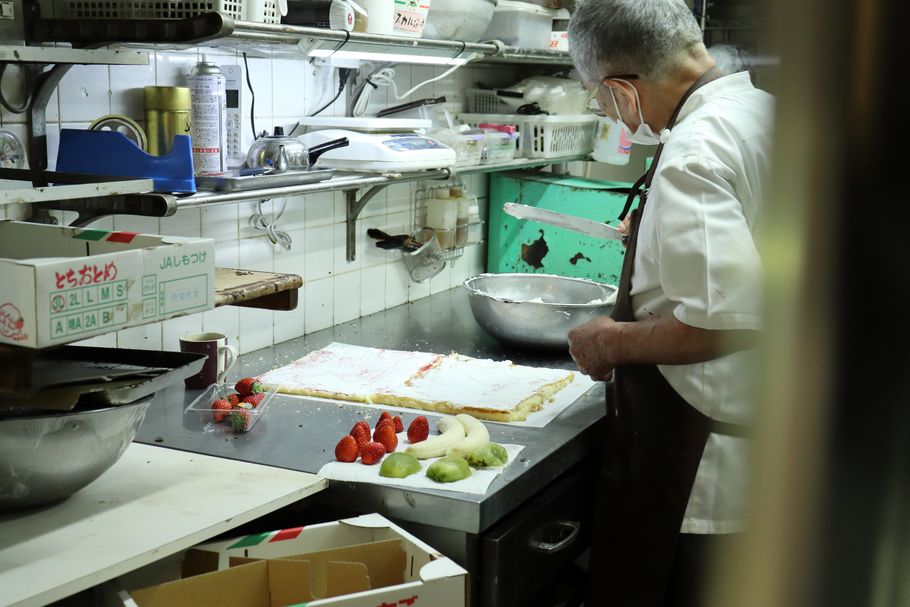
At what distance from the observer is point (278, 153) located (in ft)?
7.63

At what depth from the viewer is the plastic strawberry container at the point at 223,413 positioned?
1.96m

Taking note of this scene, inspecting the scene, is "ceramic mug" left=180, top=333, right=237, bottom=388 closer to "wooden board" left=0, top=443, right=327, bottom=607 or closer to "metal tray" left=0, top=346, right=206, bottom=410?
"wooden board" left=0, top=443, right=327, bottom=607

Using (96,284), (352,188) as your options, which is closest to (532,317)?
(352,188)

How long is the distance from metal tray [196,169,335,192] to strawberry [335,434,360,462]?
0.60 meters

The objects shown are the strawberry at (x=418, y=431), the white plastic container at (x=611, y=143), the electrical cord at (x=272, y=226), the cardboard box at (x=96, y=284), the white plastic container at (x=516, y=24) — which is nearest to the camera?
the cardboard box at (x=96, y=284)

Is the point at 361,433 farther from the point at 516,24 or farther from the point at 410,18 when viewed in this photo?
the point at 516,24

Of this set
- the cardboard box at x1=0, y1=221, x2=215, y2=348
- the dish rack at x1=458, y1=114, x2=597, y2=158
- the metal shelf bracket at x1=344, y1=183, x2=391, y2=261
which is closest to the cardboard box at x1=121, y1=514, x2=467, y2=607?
the cardboard box at x1=0, y1=221, x2=215, y2=348

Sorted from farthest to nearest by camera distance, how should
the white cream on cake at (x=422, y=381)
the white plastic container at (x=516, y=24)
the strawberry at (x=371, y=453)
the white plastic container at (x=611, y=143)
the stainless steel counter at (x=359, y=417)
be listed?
the white plastic container at (x=611, y=143) → the white plastic container at (x=516, y=24) → the white cream on cake at (x=422, y=381) → the strawberry at (x=371, y=453) → the stainless steel counter at (x=359, y=417)

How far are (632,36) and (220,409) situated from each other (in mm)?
1132

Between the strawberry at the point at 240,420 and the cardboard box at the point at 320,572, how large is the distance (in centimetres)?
42

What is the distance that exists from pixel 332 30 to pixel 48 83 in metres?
0.60

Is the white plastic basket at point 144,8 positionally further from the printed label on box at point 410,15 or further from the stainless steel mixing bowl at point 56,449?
the stainless steel mixing bowl at point 56,449

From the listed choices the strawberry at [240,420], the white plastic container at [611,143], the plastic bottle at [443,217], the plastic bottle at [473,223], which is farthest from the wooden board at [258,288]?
the white plastic container at [611,143]

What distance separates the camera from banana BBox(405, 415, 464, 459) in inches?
71.6
